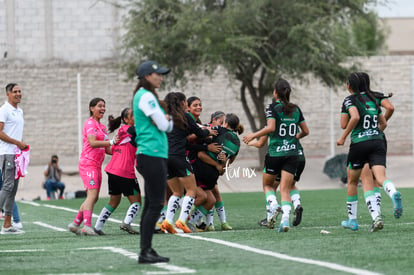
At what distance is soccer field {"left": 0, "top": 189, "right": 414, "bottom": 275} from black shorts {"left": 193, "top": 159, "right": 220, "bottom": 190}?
0.89 m

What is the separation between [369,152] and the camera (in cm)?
1101

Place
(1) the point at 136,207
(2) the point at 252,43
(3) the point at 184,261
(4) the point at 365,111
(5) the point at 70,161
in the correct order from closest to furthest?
(3) the point at 184,261
(4) the point at 365,111
(1) the point at 136,207
(2) the point at 252,43
(5) the point at 70,161

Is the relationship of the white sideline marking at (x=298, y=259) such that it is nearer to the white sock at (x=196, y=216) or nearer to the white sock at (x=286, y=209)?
the white sock at (x=286, y=209)

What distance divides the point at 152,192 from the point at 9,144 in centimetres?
543

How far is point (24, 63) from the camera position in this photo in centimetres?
3472

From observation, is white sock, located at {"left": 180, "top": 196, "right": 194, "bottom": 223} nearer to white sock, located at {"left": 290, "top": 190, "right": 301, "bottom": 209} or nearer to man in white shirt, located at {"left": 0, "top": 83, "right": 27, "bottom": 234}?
white sock, located at {"left": 290, "top": 190, "right": 301, "bottom": 209}

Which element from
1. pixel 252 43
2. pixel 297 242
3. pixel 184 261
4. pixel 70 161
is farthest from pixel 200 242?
pixel 70 161

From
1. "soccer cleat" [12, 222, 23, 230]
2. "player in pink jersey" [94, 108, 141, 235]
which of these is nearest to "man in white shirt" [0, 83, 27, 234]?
"soccer cleat" [12, 222, 23, 230]

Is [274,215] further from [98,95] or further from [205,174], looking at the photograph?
[98,95]

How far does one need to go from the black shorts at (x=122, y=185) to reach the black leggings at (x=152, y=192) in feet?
12.5

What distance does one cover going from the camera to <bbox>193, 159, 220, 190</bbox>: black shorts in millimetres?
12867

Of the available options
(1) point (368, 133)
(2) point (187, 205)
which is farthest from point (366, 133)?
(2) point (187, 205)

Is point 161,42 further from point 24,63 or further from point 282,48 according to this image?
point 24,63

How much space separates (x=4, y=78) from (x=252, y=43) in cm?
1106
